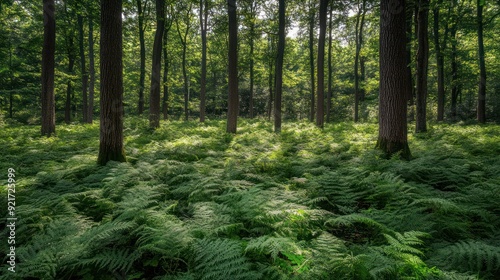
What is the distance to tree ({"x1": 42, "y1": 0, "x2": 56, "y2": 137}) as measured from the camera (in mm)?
12117

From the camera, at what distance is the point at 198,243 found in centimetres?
285

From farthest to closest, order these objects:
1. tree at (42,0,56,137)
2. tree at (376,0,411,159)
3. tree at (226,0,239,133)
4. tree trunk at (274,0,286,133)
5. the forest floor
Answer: tree trunk at (274,0,286,133) < tree at (226,0,239,133) < tree at (42,0,56,137) < tree at (376,0,411,159) < the forest floor

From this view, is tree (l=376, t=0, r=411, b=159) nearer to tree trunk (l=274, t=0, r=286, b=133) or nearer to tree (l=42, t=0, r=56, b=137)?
tree trunk (l=274, t=0, r=286, b=133)

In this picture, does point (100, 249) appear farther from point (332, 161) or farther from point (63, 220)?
point (332, 161)

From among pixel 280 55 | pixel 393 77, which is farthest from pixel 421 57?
pixel 280 55

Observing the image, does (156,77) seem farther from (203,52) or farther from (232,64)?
(203,52)

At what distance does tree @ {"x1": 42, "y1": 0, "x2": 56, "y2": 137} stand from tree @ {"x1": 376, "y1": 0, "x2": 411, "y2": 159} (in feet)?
44.1

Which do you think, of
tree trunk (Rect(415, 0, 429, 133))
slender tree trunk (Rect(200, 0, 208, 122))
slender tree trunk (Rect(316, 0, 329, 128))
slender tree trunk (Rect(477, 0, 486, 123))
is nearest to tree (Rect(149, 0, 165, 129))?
slender tree trunk (Rect(200, 0, 208, 122))

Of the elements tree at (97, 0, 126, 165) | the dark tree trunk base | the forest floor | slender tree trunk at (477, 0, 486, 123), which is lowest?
the forest floor

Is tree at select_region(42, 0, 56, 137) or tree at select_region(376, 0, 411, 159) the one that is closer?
tree at select_region(376, 0, 411, 159)

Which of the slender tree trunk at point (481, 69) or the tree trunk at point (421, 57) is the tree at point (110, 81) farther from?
Result: the slender tree trunk at point (481, 69)

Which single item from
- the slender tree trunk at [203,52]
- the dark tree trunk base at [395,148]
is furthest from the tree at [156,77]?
the dark tree trunk base at [395,148]

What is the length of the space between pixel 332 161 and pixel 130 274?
18.0 ft

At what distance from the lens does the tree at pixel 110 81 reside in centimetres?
668
